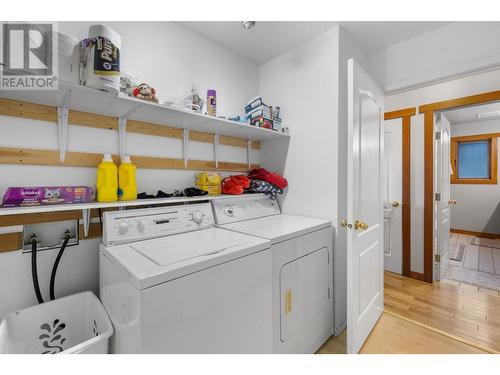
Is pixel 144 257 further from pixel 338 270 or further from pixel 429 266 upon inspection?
pixel 429 266

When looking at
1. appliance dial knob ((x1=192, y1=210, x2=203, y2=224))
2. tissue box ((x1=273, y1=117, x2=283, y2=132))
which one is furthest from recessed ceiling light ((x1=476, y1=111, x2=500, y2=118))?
appliance dial knob ((x1=192, y1=210, x2=203, y2=224))

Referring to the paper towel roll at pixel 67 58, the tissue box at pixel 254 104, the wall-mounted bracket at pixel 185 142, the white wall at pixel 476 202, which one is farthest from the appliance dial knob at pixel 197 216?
the white wall at pixel 476 202

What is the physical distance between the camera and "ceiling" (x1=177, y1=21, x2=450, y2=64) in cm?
186

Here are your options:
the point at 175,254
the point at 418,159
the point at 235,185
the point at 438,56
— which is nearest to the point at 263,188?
the point at 235,185

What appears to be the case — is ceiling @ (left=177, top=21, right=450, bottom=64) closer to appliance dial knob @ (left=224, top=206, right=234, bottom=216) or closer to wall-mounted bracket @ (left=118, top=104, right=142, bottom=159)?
wall-mounted bracket @ (left=118, top=104, right=142, bottom=159)

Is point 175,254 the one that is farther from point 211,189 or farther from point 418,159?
point 418,159

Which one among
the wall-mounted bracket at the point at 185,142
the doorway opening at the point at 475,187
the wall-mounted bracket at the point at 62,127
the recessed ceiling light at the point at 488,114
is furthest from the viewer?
the recessed ceiling light at the point at 488,114

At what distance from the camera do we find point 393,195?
3.08 m

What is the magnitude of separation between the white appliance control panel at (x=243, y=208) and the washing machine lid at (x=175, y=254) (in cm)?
30

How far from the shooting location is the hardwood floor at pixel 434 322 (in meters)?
1.74

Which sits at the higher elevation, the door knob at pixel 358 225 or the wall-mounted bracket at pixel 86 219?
the wall-mounted bracket at pixel 86 219

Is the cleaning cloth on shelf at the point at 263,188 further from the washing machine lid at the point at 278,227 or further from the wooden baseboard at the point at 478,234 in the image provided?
the wooden baseboard at the point at 478,234

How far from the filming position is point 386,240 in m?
3.10

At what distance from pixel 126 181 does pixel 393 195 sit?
10.2ft
